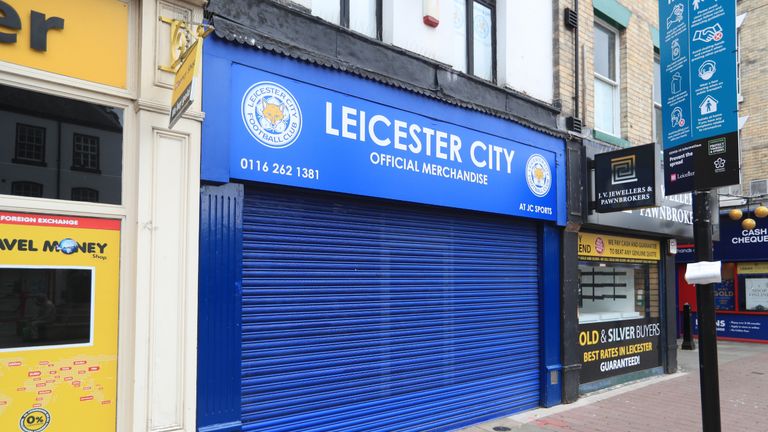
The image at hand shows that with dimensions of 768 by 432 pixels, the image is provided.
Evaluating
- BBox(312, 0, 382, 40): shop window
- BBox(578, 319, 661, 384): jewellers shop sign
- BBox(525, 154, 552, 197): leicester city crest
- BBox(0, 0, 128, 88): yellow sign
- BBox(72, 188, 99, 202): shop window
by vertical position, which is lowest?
BBox(578, 319, 661, 384): jewellers shop sign

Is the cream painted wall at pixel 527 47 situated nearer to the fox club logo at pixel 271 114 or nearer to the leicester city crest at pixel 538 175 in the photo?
the leicester city crest at pixel 538 175

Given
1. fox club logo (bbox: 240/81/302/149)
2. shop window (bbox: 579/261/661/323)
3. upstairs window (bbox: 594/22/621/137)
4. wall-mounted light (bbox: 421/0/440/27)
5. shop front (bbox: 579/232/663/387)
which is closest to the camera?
fox club logo (bbox: 240/81/302/149)

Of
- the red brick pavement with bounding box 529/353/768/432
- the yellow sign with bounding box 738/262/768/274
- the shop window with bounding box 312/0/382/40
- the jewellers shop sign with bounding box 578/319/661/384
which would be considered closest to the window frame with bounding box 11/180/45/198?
the shop window with bounding box 312/0/382/40

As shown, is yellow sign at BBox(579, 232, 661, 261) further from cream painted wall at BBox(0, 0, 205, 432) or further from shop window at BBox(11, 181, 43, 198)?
shop window at BBox(11, 181, 43, 198)

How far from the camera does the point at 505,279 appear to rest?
26.0ft

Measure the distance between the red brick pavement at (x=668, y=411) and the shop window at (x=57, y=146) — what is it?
19.5 feet

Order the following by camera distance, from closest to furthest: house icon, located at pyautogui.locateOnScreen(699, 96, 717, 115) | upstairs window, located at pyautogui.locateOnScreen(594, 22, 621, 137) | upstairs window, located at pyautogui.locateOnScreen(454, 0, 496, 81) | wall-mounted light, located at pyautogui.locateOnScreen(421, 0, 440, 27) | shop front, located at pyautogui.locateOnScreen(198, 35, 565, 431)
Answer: house icon, located at pyautogui.locateOnScreen(699, 96, 717, 115)
shop front, located at pyautogui.locateOnScreen(198, 35, 565, 431)
wall-mounted light, located at pyautogui.locateOnScreen(421, 0, 440, 27)
upstairs window, located at pyautogui.locateOnScreen(454, 0, 496, 81)
upstairs window, located at pyautogui.locateOnScreen(594, 22, 621, 137)

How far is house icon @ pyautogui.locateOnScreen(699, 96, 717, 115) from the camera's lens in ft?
15.5

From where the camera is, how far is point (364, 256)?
625 centimetres

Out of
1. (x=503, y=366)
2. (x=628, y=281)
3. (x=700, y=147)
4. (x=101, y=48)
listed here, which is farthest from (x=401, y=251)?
(x=628, y=281)

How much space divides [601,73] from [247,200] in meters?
7.77

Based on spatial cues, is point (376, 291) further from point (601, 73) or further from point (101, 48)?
point (601, 73)

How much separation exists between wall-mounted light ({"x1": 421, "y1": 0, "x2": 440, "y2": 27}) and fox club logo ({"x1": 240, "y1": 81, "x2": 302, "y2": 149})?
2.47m

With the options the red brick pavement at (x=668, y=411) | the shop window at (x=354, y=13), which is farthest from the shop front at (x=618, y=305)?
the shop window at (x=354, y=13)
